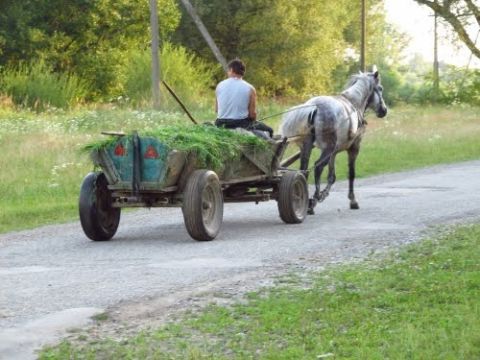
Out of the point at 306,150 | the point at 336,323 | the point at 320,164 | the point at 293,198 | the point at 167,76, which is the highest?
the point at 167,76

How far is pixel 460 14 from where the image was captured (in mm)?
49062

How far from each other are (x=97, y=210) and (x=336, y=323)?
5579 millimetres

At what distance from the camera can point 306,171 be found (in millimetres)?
16375

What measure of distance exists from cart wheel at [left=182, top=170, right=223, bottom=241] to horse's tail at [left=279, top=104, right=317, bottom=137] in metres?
3.62

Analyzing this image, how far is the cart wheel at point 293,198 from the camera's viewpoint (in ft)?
49.9

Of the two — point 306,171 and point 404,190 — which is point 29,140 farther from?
point 306,171

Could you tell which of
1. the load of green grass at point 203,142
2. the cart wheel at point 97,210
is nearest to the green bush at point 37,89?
the load of green grass at point 203,142

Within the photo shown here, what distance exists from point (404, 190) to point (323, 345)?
12.8 m

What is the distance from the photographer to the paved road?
945cm

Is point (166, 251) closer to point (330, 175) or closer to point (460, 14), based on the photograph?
point (330, 175)

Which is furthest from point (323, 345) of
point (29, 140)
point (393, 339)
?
point (29, 140)

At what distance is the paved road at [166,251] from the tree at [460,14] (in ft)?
97.2

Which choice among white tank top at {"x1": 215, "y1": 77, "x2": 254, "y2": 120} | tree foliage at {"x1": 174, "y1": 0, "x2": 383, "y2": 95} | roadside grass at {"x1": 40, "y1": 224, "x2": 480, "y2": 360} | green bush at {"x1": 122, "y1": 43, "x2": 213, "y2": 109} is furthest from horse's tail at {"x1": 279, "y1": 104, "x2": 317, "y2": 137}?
tree foliage at {"x1": 174, "y1": 0, "x2": 383, "y2": 95}

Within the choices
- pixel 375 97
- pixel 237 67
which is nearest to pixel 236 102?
pixel 237 67
